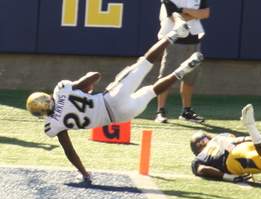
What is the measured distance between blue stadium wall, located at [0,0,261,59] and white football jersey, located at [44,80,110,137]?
4.82 metres

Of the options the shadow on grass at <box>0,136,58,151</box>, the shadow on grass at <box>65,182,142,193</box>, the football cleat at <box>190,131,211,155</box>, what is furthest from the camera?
the shadow on grass at <box>0,136,58,151</box>

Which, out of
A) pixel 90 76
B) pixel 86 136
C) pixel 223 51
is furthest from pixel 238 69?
pixel 90 76

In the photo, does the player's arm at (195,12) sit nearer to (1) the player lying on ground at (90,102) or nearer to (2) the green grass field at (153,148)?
(2) the green grass field at (153,148)

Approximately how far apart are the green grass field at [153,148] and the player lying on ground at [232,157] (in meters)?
0.10

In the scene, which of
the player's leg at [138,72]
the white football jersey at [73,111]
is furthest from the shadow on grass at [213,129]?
the white football jersey at [73,111]

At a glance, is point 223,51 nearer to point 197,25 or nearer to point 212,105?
point 212,105

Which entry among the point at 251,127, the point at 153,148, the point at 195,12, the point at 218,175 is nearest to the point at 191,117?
the point at 195,12

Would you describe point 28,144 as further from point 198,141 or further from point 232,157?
point 232,157

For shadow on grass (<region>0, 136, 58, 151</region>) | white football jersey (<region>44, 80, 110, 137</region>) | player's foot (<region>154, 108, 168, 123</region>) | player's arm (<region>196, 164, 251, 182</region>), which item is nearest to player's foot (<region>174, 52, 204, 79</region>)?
white football jersey (<region>44, 80, 110, 137</region>)

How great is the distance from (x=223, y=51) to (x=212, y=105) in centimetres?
110

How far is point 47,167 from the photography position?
7430 millimetres

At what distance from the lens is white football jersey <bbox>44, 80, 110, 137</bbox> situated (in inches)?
272

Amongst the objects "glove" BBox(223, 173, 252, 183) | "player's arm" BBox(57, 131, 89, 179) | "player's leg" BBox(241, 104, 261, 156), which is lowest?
"glove" BBox(223, 173, 252, 183)

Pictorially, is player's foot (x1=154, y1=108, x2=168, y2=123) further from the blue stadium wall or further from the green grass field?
the blue stadium wall
